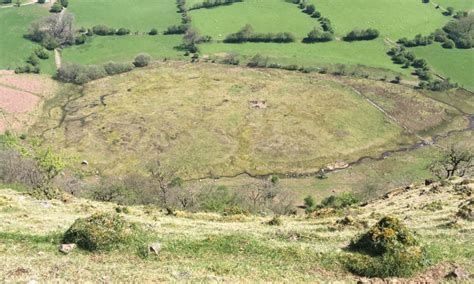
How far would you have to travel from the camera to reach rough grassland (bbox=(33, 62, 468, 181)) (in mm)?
110312

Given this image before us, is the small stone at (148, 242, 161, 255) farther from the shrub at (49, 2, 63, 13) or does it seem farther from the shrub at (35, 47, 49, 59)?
the shrub at (49, 2, 63, 13)

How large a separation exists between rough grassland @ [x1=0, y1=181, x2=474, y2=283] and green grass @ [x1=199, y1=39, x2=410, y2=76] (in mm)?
118035

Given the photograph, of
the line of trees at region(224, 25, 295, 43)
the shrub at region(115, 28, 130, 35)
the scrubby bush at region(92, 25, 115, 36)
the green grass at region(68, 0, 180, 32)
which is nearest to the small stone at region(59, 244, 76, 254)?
the line of trees at region(224, 25, 295, 43)

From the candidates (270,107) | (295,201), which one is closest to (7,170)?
(295,201)

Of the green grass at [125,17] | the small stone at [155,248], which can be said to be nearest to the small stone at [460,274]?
the small stone at [155,248]

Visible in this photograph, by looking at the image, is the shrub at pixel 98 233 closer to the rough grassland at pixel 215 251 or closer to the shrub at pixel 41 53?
the rough grassland at pixel 215 251

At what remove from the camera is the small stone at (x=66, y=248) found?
38166 mm

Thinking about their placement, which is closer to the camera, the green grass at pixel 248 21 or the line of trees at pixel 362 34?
the line of trees at pixel 362 34

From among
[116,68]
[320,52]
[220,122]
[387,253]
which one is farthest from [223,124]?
[387,253]

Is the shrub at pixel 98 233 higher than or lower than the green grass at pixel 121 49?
higher

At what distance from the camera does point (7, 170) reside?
253 ft

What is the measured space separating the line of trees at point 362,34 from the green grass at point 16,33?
113 meters

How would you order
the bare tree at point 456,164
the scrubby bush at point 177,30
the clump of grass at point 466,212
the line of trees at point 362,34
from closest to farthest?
the clump of grass at point 466,212
the bare tree at point 456,164
the line of trees at point 362,34
the scrubby bush at point 177,30

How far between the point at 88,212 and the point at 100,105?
3352 inches
